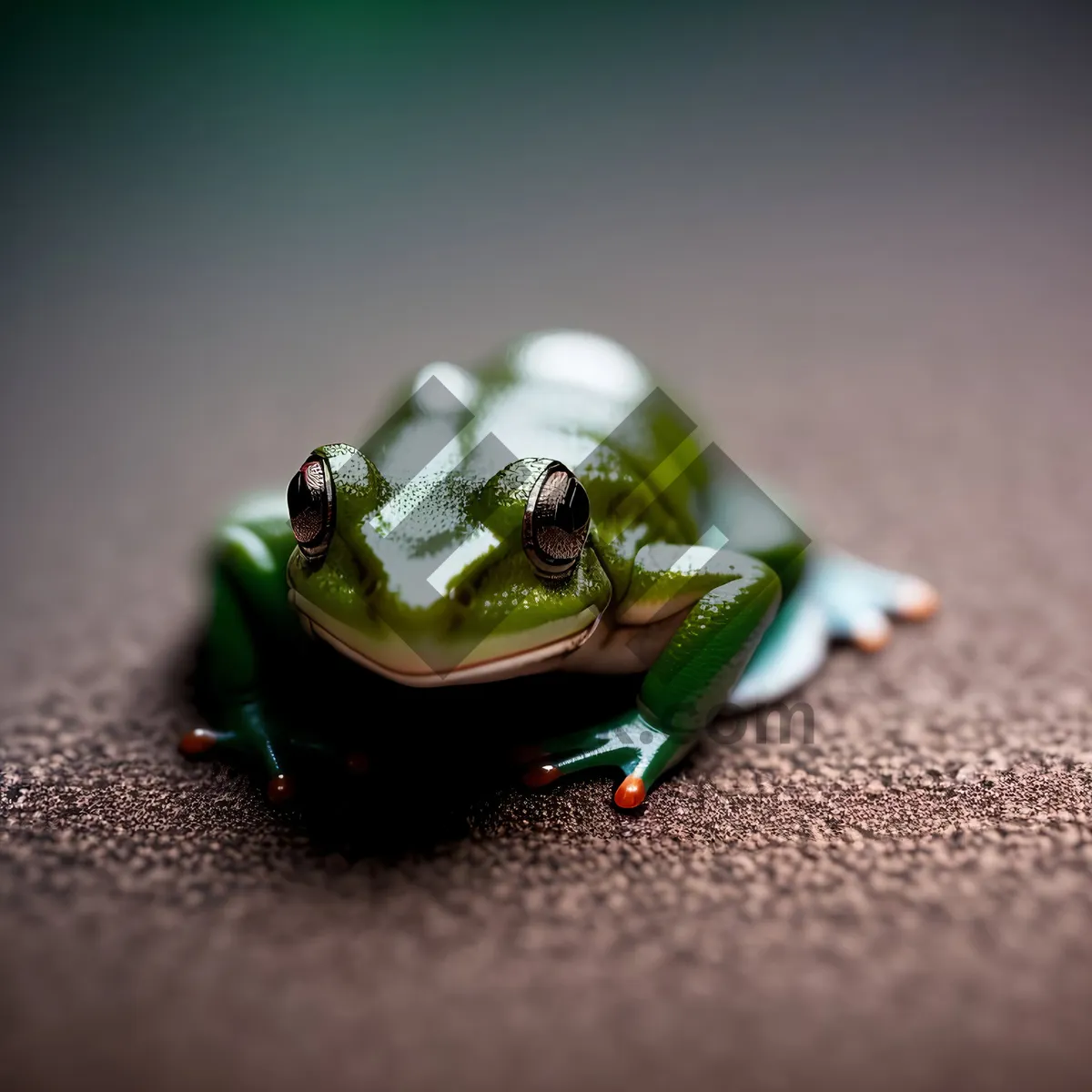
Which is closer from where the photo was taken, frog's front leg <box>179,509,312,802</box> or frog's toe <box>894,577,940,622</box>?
frog's front leg <box>179,509,312,802</box>

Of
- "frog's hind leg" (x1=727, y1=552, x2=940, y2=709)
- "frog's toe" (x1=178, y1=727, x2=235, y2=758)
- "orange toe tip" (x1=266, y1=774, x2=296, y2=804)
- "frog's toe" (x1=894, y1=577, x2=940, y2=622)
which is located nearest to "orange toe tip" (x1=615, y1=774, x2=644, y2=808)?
"frog's hind leg" (x1=727, y1=552, x2=940, y2=709)

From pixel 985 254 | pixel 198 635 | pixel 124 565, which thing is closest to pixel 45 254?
pixel 124 565

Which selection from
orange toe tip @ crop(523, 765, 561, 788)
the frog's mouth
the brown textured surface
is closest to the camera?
the brown textured surface

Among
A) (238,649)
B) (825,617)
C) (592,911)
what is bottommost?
(825,617)

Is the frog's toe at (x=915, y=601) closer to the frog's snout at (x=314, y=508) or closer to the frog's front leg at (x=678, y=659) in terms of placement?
the frog's front leg at (x=678, y=659)

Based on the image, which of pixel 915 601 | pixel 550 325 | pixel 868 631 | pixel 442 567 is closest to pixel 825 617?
pixel 868 631

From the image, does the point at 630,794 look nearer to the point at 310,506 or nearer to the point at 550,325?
the point at 310,506

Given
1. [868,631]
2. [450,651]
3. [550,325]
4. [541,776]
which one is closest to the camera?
[450,651]

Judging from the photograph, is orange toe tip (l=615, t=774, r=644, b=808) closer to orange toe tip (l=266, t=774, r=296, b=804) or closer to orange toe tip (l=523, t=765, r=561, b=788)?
orange toe tip (l=523, t=765, r=561, b=788)
